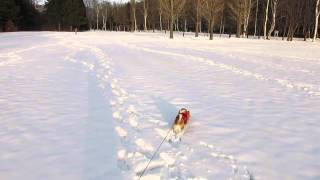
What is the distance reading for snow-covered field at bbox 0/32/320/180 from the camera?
590 centimetres

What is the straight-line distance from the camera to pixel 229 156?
252 inches

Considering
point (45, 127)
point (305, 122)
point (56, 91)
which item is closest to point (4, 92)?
point (56, 91)

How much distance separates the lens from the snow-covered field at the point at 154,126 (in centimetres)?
590

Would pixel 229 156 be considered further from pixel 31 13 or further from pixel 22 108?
pixel 31 13

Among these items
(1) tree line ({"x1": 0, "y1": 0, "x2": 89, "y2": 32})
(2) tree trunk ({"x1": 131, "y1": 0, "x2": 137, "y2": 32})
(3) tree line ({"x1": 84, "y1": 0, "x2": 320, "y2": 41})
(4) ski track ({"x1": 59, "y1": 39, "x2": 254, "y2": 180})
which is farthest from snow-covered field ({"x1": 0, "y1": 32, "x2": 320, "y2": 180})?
(1) tree line ({"x1": 0, "y1": 0, "x2": 89, "y2": 32})

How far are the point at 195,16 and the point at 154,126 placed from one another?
68.5m

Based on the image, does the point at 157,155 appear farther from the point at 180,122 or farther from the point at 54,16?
the point at 54,16

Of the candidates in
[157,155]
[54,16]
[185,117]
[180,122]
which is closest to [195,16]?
[54,16]

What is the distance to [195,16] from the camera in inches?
2931

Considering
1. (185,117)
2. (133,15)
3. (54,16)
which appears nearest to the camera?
(185,117)

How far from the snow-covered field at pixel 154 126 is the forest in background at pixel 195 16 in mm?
36462

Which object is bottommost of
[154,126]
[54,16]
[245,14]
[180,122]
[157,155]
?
[157,155]

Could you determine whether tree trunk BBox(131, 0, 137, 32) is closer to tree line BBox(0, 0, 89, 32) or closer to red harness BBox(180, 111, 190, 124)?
tree line BBox(0, 0, 89, 32)

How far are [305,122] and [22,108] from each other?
22.1 feet
